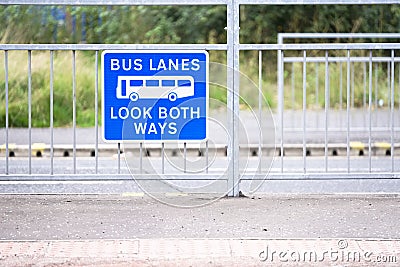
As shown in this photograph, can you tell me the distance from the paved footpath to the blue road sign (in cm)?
68

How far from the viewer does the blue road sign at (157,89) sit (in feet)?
29.6

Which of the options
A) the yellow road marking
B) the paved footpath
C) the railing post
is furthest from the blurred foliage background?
the paved footpath

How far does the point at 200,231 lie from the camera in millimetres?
7484

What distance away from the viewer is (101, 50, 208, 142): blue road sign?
29.6 feet

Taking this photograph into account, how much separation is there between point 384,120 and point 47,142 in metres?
6.67

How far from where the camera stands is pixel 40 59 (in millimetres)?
18812

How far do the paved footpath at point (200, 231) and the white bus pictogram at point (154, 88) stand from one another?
0.92 metres

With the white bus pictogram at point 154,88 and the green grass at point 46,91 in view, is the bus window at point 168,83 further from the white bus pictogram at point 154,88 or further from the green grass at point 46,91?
the green grass at point 46,91

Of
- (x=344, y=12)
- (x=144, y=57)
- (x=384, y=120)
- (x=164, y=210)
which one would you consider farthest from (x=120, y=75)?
(x=344, y=12)

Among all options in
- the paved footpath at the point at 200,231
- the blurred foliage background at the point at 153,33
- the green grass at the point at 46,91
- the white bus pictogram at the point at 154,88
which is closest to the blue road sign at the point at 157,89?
the white bus pictogram at the point at 154,88

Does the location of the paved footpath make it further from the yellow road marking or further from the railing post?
the yellow road marking

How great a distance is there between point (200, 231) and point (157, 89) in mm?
1943

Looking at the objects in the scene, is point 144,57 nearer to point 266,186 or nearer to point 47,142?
point 266,186

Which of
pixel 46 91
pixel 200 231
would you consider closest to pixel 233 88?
pixel 200 231
